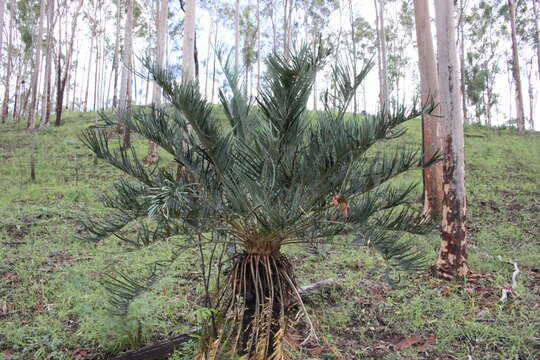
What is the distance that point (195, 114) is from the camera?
3.18 meters

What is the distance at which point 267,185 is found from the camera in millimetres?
3014

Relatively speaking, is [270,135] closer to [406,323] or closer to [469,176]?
[406,323]

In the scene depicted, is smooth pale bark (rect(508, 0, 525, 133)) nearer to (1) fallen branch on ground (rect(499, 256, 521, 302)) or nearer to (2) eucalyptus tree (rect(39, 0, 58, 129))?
(1) fallen branch on ground (rect(499, 256, 521, 302))

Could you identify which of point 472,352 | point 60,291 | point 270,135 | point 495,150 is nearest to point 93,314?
point 60,291

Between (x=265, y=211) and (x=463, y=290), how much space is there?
11.9 ft

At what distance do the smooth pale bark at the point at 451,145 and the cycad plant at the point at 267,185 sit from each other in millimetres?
2601

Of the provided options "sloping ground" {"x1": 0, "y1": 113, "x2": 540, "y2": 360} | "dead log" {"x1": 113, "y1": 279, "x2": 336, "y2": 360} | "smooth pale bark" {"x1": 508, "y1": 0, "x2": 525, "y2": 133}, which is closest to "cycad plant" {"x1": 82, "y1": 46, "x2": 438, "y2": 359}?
"sloping ground" {"x1": 0, "y1": 113, "x2": 540, "y2": 360}

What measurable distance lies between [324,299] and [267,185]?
259 centimetres

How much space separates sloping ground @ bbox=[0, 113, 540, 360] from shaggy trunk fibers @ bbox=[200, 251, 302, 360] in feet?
0.92

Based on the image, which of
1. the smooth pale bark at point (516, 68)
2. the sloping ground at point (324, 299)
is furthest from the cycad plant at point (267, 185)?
the smooth pale bark at point (516, 68)

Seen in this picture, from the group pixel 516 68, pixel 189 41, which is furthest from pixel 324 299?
pixel 516 68

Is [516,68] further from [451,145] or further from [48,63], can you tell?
[48,63]

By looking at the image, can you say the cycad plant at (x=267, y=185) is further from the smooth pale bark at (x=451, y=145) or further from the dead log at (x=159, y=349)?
the smooth pale bark at (x=451, y=145)

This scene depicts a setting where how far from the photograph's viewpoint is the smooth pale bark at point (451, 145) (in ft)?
18.2
